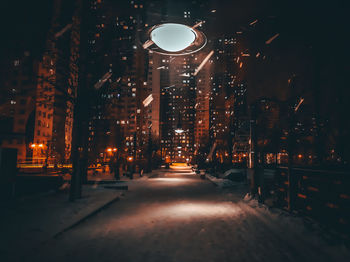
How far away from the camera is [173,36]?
16.0 ft

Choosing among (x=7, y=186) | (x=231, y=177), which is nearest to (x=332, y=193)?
(x=7, y=186)

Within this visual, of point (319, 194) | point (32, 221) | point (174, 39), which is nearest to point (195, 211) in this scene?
point (319, 194)

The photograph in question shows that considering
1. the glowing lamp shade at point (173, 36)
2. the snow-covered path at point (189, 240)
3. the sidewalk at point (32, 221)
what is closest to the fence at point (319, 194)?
the snow-covered path at point (189, 240)

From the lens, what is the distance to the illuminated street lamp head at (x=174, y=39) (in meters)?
4.69

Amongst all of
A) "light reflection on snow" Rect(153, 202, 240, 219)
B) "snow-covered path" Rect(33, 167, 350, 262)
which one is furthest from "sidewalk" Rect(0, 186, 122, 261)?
"light reflection on snow" Rect(153, 202, 240, 219)

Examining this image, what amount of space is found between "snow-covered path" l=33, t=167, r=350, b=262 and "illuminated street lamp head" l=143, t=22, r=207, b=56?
4000 mm

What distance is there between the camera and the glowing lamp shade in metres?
4.69

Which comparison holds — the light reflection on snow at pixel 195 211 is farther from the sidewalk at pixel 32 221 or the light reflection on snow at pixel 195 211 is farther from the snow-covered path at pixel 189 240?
the sidewalk at pixel 32 221

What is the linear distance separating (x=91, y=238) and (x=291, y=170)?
21.4 ft

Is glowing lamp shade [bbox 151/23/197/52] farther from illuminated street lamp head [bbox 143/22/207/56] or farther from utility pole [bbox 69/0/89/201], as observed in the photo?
utility pole [bbox 69/0/89/201]

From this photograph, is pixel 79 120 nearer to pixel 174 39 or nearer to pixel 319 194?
pixel 174 39

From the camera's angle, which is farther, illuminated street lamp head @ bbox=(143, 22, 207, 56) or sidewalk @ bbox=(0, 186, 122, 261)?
sidewalk @ bbox=(0, 186, 122, 261)

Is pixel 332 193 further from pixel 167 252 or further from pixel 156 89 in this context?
pixel 156 89

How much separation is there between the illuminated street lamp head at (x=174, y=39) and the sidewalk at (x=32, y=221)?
4.63 meters
